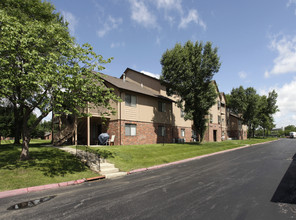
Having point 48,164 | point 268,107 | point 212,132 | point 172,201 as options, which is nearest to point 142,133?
point 48,164

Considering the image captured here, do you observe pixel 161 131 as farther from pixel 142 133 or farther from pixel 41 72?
pixel 41 72

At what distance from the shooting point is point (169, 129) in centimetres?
2727

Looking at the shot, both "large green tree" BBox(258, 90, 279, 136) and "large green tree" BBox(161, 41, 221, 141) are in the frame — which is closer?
"large green tree" BBox(161, 41, 221, 141)

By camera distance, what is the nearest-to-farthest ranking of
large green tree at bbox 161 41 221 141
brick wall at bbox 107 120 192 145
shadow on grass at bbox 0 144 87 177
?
shadow on grass at bbox 0 144 87 177
brick wall at bbox 107 120 192 145
large green tree at bbox 161 41 221 141

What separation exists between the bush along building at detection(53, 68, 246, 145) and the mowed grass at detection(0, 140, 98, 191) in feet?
15.6

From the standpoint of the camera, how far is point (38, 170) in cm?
1028

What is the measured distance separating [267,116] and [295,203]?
2875 inches

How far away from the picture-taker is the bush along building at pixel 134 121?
20359mm

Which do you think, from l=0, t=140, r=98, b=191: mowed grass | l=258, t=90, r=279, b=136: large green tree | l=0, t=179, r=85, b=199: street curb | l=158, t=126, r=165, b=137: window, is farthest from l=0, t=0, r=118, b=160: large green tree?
l=258, t=90, r=279, b=136: large green tree

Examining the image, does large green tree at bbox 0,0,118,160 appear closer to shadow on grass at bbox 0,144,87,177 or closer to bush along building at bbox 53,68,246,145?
shadow on grass at bbox 0,144,87,177

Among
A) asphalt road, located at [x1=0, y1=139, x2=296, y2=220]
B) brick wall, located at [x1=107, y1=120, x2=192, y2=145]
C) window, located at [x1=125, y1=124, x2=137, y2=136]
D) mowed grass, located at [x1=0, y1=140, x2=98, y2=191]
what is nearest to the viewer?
asphalt road, located at [x1=0, y1=139, x2=296, y2=220]

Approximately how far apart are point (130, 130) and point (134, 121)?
124 cm

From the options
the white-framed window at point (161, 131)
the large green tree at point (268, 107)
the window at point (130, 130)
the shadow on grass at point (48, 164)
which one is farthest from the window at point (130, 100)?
the large green tree at point (268, 107)

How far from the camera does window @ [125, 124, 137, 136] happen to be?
21.1m
